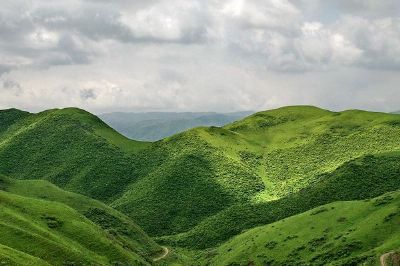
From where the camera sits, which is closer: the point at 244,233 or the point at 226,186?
the point at 244,233

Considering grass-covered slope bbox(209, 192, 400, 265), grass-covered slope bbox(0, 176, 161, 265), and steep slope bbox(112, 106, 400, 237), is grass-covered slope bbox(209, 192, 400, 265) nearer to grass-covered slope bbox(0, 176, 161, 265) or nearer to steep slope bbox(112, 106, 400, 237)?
grass-covered slope bbox(0, 176, 161, 265)

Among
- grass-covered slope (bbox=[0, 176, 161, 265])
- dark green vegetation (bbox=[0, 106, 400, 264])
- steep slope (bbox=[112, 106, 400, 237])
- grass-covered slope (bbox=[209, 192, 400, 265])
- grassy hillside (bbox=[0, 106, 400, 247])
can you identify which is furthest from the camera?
steep slope (bbox=[112, 106, 400, 237])

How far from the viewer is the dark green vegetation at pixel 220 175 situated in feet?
409

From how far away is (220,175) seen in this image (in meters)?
164

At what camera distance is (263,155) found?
188 meters

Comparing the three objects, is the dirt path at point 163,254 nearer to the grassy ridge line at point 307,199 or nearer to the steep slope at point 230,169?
the grassy ridge line at point 307,199

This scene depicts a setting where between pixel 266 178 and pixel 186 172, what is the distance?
1122 inches

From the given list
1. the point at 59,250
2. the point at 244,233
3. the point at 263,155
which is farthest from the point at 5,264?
the point at 263,155

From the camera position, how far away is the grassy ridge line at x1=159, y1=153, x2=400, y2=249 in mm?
120375

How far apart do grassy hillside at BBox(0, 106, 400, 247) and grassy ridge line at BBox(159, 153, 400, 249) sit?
0.43m

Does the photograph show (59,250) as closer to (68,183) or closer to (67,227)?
(67,227)

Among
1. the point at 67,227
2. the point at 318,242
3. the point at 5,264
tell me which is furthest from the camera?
the point at 318,242

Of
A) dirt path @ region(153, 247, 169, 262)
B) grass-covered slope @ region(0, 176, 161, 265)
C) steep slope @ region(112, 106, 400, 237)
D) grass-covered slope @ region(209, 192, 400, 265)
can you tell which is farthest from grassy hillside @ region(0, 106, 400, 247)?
grass-covered slope @ region(0, 176, 161, 265)

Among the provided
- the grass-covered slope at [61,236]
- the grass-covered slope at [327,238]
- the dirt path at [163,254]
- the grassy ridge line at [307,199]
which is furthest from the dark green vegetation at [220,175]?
the grass-covered slope at [327,238]
